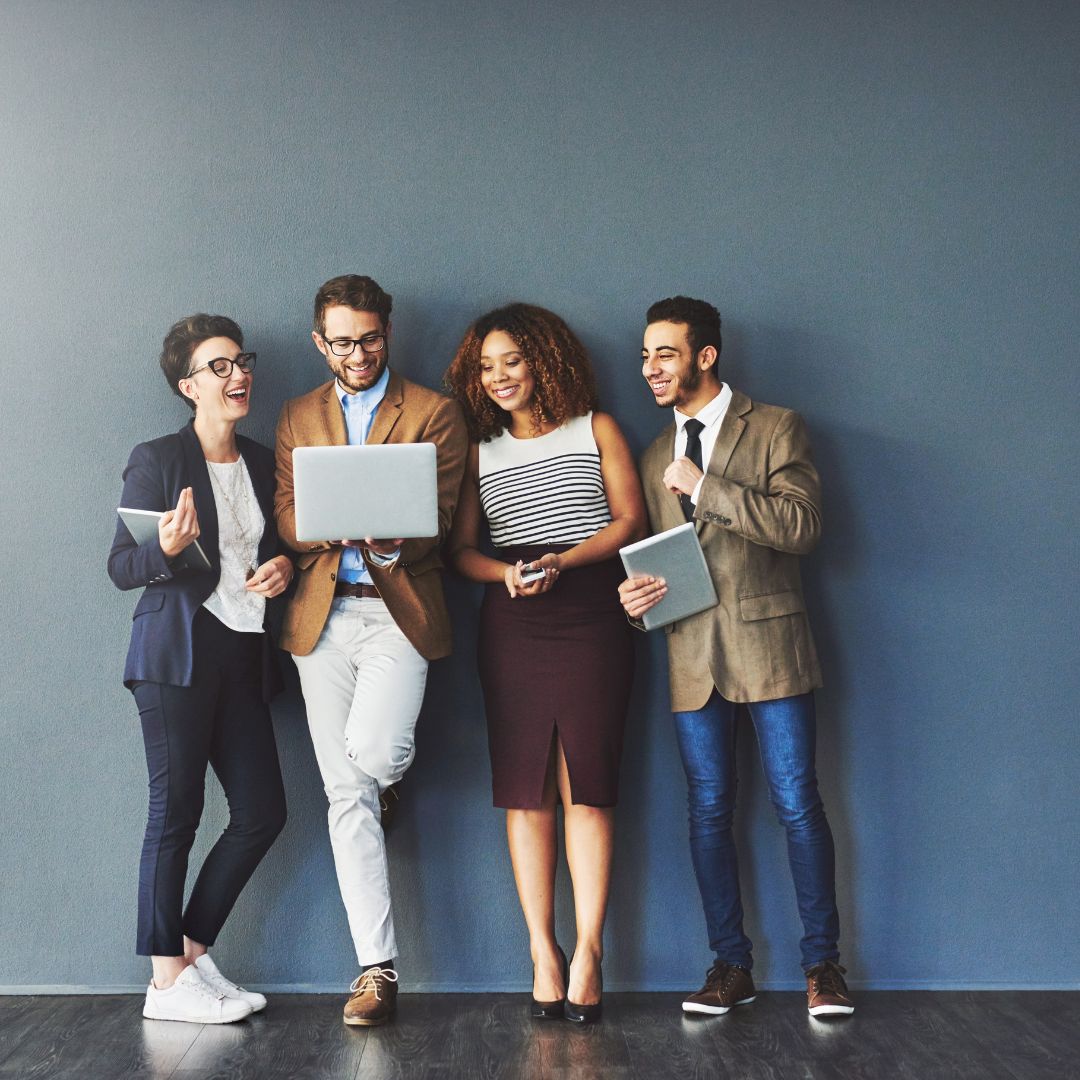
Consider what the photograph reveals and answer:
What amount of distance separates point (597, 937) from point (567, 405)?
1.37 metres

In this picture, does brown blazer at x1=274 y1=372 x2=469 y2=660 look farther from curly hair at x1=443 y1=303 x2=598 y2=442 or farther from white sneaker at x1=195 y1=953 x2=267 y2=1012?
white sneaker at x1=195 y1=953 x2=267 y2=1012

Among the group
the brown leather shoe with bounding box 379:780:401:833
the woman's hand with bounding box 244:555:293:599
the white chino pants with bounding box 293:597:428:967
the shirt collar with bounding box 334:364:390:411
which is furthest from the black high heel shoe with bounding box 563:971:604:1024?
the shirt collar with bounding box 334:364:390:411

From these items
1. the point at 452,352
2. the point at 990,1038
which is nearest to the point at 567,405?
the point at 452,352

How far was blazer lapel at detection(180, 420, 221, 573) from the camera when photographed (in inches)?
111

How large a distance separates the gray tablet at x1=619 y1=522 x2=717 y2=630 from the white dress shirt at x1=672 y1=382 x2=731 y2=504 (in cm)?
21

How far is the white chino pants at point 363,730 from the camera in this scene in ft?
9.12

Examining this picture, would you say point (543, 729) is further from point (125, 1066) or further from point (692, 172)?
point (692, 172)

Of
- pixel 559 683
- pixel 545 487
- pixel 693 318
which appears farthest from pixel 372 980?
pixel 693 318

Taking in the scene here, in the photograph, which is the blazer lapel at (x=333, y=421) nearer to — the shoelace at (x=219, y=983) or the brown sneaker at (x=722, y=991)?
the shoelace at (x=219, y=983)

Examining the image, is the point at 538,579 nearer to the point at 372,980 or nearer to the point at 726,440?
the point at 726,440

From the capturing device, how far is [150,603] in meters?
2.82

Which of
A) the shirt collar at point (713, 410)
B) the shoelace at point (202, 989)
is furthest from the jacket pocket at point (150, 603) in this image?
the shirt collar at point (713, 410)

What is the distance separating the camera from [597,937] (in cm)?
Answer: 282

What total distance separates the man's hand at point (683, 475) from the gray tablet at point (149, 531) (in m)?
1.18
